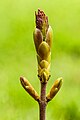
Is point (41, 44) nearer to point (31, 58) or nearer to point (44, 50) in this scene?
point (44, 50)

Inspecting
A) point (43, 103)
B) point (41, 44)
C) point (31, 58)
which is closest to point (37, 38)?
point (41, 44)

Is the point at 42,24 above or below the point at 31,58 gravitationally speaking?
above

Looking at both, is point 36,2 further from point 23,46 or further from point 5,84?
point 5,84

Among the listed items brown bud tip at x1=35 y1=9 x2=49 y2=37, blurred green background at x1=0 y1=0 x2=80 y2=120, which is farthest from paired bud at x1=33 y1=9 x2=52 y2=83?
blurred green background at x1=0 y1=0 x2=80 y2=120

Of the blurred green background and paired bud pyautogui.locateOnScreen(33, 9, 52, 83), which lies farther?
the blurred green background

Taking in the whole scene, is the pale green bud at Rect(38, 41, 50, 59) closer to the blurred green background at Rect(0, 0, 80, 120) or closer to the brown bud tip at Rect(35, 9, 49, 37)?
the brown bud tip at Rect(35, 9, 49, 37)

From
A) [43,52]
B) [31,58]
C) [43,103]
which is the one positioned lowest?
[31,58]

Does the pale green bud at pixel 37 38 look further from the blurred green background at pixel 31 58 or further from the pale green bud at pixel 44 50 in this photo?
the blurred green background at pixel 31 58

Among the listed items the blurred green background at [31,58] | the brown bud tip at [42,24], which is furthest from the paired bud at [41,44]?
the blurred green background at [31,58]
